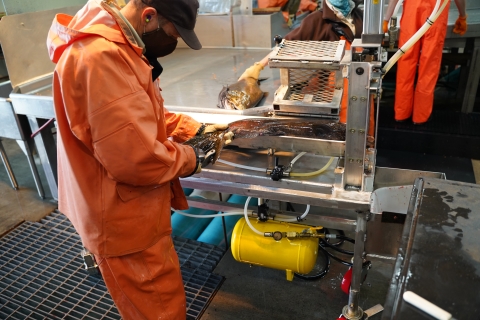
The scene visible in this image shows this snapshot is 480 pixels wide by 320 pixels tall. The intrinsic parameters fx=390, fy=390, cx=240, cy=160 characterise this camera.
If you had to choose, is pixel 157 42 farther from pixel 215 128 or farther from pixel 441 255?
pixel 441 255

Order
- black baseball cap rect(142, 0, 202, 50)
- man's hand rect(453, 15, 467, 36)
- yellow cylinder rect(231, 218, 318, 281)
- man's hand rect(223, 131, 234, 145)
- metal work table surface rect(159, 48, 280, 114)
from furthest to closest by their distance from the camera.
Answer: man's hand rect(453, 15, 467, 36) < metal work table surface rect(159, 48, 280, 114) < yellow cylinder rect(231, 218, 318, 281) < man's hand rect(223, 131, 234, 145) < black baseball cap rect(142, 0, 202, 50)

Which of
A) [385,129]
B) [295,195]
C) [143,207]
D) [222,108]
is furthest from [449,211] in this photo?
[385,129]

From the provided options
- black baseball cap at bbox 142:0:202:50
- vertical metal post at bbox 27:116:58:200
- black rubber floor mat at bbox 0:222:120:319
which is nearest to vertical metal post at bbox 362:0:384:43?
black baseball cap at bbox 142:0:202:50

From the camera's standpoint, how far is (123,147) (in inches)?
42.1

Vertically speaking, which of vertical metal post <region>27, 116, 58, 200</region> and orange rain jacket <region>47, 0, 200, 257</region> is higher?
orange rain jacket <region>47, 0, 200, 257</region>

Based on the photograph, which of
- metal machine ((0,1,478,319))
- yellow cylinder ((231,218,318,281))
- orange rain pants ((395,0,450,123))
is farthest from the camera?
orange rain pants ((395,0,450,123))

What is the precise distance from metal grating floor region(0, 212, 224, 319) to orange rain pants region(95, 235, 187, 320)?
559 mm

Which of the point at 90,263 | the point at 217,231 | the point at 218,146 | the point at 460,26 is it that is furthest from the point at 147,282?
the point at 460,26

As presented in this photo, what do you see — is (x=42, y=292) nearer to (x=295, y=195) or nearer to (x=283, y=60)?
(x=295, y=195)

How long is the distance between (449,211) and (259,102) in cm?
147

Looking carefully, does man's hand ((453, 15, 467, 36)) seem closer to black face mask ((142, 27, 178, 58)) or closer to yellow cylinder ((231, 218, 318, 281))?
yellow cylinder ((231, 218, 318, 281))

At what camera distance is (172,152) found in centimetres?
123

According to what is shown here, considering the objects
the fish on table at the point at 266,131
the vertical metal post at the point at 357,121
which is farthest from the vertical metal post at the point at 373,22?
the fish on table at the point at 266,131

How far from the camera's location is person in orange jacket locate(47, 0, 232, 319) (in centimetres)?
105
